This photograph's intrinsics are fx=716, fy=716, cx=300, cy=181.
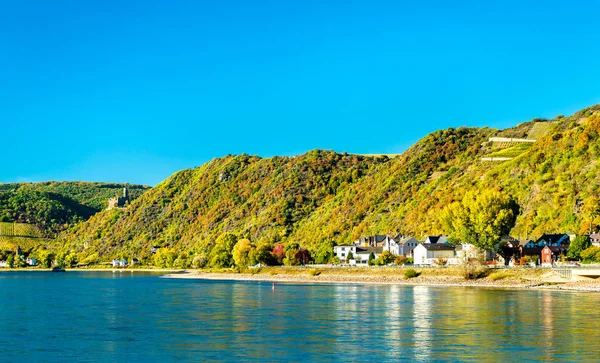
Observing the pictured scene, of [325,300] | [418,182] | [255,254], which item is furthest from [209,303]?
[418,182]

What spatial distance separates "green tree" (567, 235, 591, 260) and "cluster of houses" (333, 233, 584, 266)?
3.95 meters

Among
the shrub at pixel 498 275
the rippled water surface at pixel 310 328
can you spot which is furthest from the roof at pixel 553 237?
the rippled water surface at pixel 310 328

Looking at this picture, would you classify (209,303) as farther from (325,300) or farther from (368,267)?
(368,267)

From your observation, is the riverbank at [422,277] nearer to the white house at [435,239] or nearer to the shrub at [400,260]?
the shrub at [400,260]

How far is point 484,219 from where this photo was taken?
112m

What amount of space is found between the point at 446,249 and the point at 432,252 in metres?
2.99

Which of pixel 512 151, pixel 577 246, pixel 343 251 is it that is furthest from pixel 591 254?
pixel 512 151

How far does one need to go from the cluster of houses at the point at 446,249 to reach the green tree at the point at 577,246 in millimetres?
3955

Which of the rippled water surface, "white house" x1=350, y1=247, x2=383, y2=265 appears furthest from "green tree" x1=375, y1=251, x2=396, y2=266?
the rippled water surface

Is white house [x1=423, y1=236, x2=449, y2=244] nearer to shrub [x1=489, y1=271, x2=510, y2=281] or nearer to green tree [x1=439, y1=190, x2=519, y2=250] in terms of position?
green tree [x1=439, y1=190, x2=519, y2=250]

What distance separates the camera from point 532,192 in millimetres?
141125

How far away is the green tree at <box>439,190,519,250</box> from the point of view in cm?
11238

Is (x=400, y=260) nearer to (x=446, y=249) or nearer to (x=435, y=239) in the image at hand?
(x=446, y=249)

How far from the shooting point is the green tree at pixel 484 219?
369 ft
